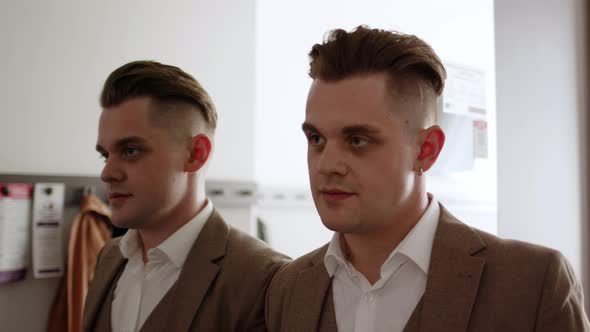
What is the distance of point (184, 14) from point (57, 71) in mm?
515

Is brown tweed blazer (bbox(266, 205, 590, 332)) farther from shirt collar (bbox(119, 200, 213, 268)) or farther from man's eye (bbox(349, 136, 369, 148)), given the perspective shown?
shirt collar (bbox(119, 200, 213, 268))

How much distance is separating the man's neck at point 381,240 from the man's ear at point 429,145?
82 mm

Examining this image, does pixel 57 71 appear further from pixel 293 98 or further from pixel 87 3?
pixel 293 98

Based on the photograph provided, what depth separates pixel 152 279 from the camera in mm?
1428

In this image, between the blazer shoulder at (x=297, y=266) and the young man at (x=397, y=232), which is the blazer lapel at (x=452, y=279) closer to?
the young man at (x=397, y=232)

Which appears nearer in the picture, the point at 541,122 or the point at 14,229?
the point at 14,229

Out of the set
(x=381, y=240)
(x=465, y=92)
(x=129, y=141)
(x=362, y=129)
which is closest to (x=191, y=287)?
(x=129, y=141)

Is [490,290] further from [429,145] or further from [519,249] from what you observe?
[429,145]

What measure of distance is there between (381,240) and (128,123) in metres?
0.72

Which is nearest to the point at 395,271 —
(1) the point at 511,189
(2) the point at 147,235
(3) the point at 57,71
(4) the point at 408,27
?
(2) the point at 147,235

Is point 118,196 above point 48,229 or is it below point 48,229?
above

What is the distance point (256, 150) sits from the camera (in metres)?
2.21

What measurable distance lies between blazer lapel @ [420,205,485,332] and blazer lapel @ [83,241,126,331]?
921 millimetres

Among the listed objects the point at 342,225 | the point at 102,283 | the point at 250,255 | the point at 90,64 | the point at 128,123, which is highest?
the point at 90,64
